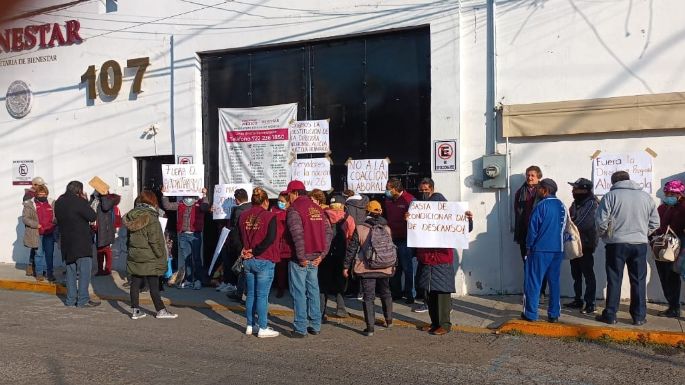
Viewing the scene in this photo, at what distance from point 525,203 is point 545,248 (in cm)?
148

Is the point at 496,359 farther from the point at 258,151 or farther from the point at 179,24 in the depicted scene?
the point at 179,24

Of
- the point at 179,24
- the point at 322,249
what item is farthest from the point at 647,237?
the point at 179,24

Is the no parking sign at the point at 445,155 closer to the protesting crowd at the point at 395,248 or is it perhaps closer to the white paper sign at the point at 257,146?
the protesting crowd at the point at 395,248

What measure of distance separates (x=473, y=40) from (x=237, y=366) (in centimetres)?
655

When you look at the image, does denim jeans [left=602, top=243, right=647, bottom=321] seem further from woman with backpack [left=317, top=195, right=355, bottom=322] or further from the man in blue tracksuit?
woman with backpack [left=317, top=195, right=355, bottom=322]

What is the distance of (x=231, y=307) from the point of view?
10086 mm

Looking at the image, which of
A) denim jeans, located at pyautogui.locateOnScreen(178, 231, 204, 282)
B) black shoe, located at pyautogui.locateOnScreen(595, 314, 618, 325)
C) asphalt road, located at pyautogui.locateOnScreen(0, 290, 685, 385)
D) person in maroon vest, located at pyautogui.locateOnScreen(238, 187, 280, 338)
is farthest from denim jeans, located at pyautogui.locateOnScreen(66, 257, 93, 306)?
black shoe, located at pyautogui.locateOnScreen(595, 314, 618, 325)

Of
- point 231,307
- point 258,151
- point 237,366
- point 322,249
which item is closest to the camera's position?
point 237,366

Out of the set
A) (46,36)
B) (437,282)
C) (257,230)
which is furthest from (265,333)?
(46,36)

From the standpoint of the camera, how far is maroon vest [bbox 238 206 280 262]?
7840mm

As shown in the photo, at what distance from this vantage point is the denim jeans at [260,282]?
310 inches

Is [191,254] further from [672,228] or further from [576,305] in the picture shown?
[672,228]

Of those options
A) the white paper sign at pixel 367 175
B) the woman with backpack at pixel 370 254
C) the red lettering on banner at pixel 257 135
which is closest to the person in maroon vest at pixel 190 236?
the red lettering on banner at pixel 257 135

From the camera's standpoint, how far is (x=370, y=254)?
7.79 metres
